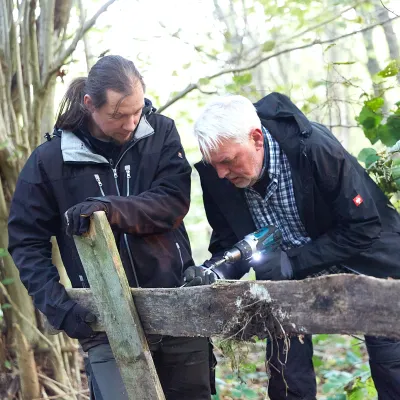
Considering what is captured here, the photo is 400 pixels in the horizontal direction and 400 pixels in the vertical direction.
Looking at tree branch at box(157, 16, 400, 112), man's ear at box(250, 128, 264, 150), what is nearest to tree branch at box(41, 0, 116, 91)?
tree branch at box(157, 16, 400, 112)

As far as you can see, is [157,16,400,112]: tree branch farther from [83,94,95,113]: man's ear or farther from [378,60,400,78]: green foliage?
[83,94,95,113]: man's ear

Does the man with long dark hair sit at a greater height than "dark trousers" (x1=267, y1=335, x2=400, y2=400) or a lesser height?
greater

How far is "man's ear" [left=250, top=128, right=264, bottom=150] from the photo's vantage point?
2907 mm

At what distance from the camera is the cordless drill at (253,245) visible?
283 cm

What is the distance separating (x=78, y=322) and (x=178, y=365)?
24.4 inches

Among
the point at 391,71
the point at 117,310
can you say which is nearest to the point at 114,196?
the point at 117,310

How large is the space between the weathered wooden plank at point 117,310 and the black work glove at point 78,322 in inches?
5.3

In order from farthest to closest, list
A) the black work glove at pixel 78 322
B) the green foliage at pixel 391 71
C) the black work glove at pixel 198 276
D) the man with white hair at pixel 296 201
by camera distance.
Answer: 1. the green foliage at pixel 391 71
2. the man with white hair at pixel 296 201
3. the black work glove at pixel 78 322
4. the black work glove at pixel 198 276

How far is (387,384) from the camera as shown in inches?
120

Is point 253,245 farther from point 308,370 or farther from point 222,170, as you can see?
point 308,370

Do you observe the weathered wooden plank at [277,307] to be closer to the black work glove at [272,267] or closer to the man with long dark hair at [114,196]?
the man with long dark hair at [114,196]

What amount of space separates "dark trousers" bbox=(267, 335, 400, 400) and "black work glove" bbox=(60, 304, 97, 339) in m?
0.91

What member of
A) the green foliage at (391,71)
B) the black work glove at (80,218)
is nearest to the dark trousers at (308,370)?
the black work glove at (80,218)

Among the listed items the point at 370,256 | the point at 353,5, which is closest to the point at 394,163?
the point at 370,256
